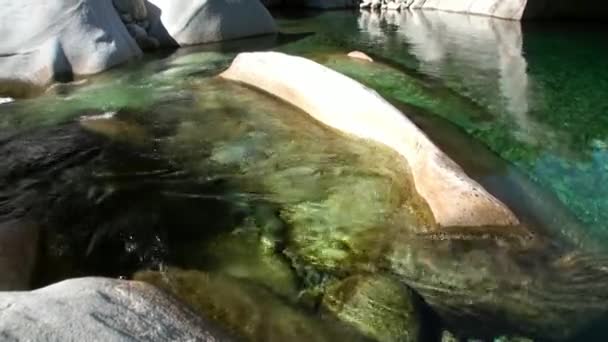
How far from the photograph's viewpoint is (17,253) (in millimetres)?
4398

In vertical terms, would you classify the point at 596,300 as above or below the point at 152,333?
below

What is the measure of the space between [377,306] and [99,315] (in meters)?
1.65

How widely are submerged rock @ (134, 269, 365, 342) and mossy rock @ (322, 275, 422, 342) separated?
0.12m

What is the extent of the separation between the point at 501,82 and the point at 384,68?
6.02ft

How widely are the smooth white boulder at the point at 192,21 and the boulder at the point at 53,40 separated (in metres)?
2.42

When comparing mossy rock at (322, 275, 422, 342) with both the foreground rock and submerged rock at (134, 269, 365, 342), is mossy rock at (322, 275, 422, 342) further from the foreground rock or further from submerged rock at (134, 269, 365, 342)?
the foreground rock

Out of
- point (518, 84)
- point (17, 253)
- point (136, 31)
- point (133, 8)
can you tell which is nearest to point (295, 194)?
point (17, 253)

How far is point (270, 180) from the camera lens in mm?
6035

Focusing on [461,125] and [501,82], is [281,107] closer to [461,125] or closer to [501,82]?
[461,125]

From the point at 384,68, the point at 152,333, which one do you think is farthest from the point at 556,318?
the point at 384,68

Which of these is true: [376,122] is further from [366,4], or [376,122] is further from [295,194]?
[366,4]

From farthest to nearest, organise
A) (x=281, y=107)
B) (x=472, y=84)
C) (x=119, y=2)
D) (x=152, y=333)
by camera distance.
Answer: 1. (x=119, y=2)
2. (x=472, y=84)
3. (x=281, y=107)
4. (x=152, y=333)

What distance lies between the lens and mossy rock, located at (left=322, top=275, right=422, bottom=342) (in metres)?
3.71

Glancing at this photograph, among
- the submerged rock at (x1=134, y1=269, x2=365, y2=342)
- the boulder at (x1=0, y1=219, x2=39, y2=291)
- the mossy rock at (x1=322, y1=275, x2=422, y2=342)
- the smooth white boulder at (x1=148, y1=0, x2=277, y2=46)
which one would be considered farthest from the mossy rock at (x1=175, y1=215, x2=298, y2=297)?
the smooth white boulder at (x1=148, y1=0, x2=277, y2=46)
